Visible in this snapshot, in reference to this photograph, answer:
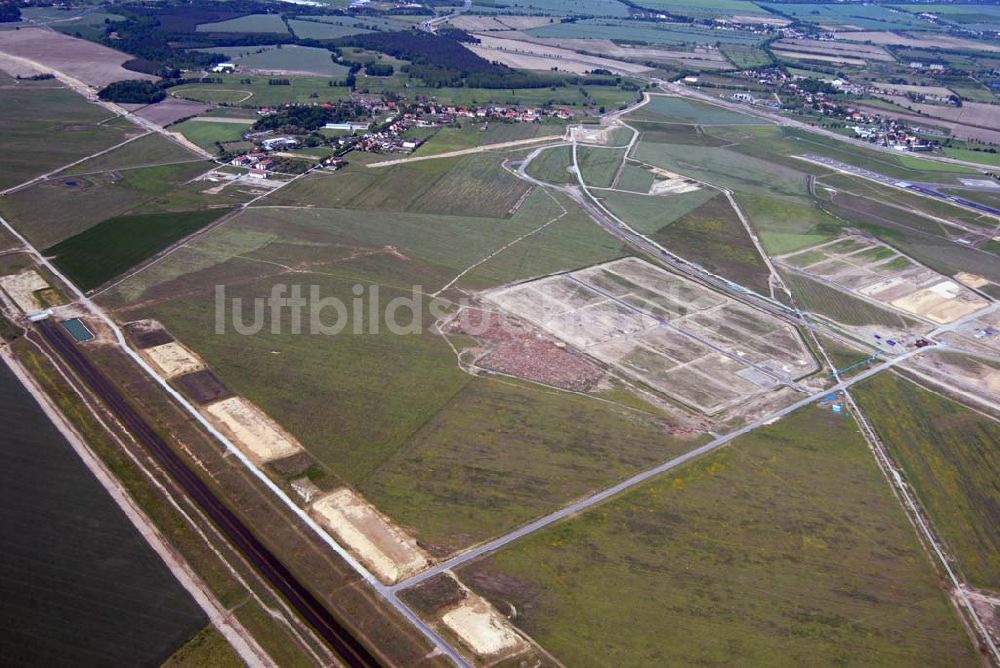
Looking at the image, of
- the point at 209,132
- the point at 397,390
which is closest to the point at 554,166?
the point at 209,132

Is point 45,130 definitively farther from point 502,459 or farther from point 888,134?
point 888,134

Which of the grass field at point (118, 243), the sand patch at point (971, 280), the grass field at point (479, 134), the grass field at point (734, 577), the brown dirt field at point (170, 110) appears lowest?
the grass field at point (734, 577)

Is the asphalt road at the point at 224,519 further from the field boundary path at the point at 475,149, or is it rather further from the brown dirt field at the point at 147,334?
the field boundary path at the point at 475,149

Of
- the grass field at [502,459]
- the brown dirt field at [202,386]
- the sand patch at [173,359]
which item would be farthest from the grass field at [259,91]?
the grass field at [502,459]

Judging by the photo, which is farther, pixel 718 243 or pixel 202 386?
pixel 718 243

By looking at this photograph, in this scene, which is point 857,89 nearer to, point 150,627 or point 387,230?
point 387,230

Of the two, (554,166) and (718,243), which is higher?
(554,166)

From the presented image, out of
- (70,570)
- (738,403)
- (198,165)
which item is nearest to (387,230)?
(198,165)
